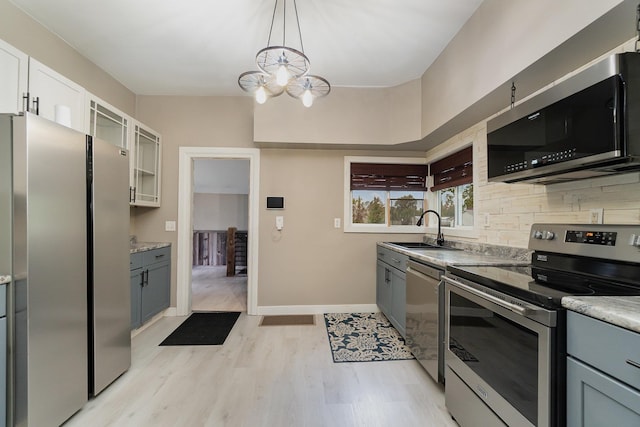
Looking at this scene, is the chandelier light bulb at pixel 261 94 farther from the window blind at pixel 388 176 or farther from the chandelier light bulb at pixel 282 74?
the window blind at pixel 388 176

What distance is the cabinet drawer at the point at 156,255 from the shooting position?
304 centimetres

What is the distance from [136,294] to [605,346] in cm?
337

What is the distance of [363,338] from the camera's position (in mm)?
2898

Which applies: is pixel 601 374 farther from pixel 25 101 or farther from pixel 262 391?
pixel 25 101

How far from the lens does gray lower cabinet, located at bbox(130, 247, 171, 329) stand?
9.35 ft

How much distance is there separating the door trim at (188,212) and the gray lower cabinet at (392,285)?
1.53 meters

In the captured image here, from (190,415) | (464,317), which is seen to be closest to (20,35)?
(190,415)

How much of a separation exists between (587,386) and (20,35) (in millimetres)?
3854

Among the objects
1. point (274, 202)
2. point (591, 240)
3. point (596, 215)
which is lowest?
point (591, 240)

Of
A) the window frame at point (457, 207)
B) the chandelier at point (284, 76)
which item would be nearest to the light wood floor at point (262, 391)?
the window frame at point (457, 207)

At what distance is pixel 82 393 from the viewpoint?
1795 mm

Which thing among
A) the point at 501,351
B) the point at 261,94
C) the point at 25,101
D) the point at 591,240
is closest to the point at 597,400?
the point at 501,351

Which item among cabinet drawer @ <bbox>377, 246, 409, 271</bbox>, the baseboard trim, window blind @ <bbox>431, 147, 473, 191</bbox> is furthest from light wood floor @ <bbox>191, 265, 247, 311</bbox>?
window blind @ <bbox>431, 147, 473, 191</bbox>

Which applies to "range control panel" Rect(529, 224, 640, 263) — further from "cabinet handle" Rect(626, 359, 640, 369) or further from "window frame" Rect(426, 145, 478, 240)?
"window frame" Rect(426, 145, 478, 240)
